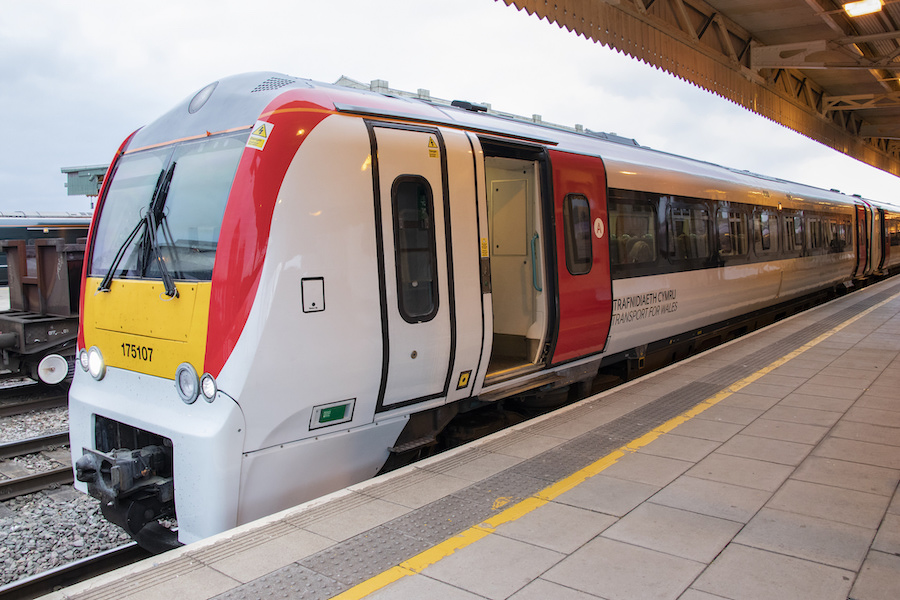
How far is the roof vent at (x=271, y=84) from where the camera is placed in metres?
4.21

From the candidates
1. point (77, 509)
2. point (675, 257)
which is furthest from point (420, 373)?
point (675, 257)

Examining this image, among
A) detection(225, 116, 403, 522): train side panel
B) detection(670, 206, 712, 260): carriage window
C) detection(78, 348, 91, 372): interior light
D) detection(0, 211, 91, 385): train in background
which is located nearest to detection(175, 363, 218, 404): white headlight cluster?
detection(225, 116, 403, 522): train side panel

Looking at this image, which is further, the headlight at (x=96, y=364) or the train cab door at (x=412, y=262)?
the headlight at (x=96, y=364)

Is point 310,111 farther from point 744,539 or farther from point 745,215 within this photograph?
point 745,215

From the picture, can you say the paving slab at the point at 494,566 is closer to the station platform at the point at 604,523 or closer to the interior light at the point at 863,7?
the station platform at the point at 604,523

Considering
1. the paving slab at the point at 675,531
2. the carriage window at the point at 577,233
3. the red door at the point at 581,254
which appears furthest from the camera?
the carriage window at the point at 577,233

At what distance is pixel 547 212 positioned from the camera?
19.1 ft

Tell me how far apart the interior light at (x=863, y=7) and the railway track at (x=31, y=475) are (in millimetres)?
10343

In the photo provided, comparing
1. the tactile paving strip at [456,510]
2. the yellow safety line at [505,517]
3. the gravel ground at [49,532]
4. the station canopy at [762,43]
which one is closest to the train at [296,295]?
the tactile paving strip at [456,510]

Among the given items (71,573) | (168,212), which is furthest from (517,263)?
(71,573)

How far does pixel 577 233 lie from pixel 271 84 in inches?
124

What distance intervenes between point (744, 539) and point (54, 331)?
8562 millimetres

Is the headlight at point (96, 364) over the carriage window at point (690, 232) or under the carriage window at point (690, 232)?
under

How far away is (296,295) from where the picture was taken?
3.82m
